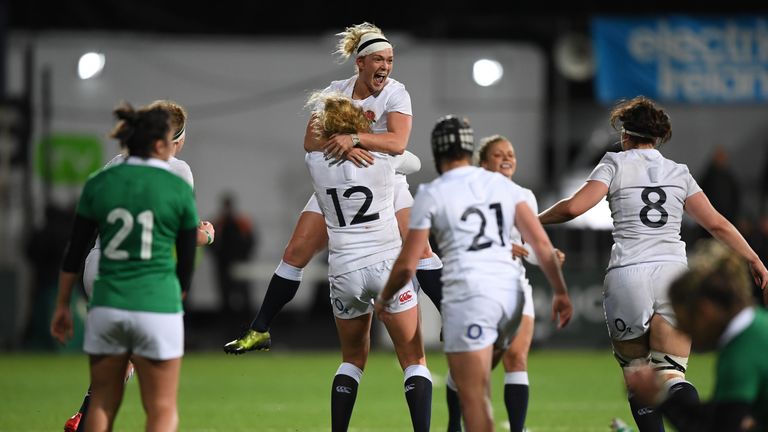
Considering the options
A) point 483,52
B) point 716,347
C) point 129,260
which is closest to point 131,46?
point 483,52

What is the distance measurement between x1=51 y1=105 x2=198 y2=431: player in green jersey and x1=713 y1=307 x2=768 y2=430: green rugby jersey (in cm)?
271

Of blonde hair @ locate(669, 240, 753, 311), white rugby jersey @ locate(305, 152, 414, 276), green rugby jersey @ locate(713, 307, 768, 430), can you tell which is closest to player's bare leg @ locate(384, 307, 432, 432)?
white rugby jersey @ locate(305, 152, 414, 276)

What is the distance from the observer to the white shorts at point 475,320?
6.25 m

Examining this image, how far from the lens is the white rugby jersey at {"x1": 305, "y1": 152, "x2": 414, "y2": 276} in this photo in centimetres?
748

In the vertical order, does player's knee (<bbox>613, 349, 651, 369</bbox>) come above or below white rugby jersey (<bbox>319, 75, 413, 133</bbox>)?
below

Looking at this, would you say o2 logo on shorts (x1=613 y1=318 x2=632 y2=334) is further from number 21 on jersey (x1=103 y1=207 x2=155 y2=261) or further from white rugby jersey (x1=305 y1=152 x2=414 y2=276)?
number 21 on jersey (x1=103 y1=207 x2=155 y2=261)

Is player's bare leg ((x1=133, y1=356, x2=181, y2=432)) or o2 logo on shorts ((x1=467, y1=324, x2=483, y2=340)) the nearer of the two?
player's bare leg ((x1=133, y1=356, x2=181, y2=432))

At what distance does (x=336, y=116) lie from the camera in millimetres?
7492

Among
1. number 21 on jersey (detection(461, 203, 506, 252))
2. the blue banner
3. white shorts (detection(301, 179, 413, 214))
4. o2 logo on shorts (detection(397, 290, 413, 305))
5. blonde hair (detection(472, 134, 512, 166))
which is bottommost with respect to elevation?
o2 logo on shorts (detection(397, 290, 413, 305))

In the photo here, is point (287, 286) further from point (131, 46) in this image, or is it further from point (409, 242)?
point (131, 46)

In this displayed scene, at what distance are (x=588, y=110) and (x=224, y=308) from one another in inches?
318

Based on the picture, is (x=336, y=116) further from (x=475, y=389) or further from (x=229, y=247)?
(x=229, y=247)

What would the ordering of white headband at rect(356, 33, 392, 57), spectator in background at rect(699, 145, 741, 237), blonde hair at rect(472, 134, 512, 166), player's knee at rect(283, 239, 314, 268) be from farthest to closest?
spectator in background at rect(699, 145, 741, 237)
blonde hair at rect(472, 134, 512, 166)
player's knee at rect(283, 239, 314, 268)
white headband at rect(356, 33, 392, 57)

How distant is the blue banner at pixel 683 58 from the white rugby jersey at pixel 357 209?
11.8m
